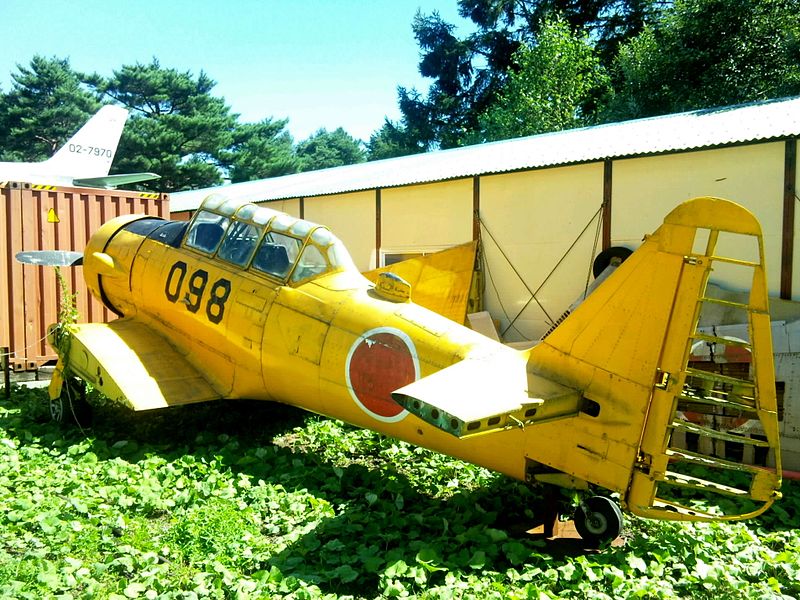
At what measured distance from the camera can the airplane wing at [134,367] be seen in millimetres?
6051

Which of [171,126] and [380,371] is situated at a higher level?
[171,126]

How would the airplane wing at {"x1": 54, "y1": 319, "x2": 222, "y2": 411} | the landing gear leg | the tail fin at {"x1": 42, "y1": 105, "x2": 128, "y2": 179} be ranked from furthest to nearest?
the tail fin at {"x1": 42, "y1": 105, "x2": 128, "y2": 179} → the airplane wing at {"x1": 54, "y1": 319, "x2": 222, "y2": 411} → the landing gear leg

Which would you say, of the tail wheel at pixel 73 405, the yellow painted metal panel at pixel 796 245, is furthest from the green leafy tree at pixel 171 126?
the yellow painted metal panel at pixel 796 245

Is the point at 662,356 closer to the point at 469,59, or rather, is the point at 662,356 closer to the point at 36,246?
the point at 36,246

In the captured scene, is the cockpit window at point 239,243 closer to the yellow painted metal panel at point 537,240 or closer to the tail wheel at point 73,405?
the tail wheel at point 73,405

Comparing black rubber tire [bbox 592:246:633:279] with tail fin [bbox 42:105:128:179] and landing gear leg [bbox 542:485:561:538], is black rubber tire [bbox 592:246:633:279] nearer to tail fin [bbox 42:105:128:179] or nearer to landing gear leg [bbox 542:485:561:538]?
landing gear leg [bbox 542:485:561:538]

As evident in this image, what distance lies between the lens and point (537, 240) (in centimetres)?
991

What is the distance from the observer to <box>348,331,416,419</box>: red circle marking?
4.84m

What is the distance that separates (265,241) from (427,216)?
567cm

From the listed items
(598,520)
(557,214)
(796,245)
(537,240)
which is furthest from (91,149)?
(598,520)

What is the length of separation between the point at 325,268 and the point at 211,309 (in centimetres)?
138

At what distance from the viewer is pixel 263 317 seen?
589cm

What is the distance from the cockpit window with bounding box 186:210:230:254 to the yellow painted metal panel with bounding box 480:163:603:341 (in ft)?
17.0

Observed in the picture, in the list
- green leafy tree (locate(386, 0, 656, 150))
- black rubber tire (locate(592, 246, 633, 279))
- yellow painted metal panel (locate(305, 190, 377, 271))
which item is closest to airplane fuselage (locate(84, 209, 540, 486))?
black rubber tire (locate(592, 246, 633, 279))
